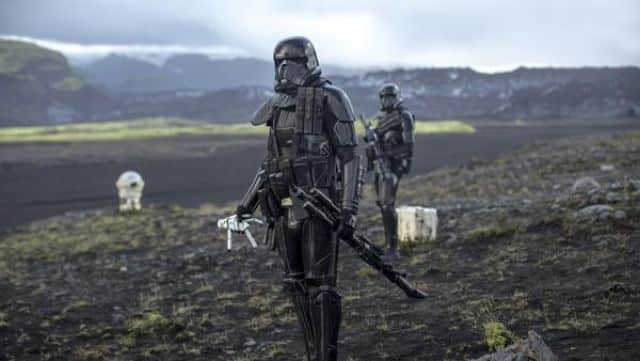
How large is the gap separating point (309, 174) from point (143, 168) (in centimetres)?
4696

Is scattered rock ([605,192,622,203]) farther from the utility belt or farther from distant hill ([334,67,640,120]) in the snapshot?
distant hill ([334,67,640,120])

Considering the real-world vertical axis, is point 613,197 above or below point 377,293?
above

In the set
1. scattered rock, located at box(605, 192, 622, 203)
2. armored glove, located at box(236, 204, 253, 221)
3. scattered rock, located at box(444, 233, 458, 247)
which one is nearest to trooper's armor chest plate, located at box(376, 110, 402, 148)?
scattered rock, located at box(444, 233, 458, 247)

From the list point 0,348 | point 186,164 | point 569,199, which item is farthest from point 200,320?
point 186,164

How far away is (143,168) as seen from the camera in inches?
2083

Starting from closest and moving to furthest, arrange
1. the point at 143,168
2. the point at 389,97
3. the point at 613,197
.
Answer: the point at 389,97 → the point at 613,197 → the point at 143,168

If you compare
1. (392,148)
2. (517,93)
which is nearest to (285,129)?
(392,148)

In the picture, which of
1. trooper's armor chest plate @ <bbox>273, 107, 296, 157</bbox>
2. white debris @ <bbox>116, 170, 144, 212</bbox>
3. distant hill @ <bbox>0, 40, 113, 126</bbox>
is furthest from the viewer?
distant hill @ <bbox>0, 40, 113, 126</bbox>

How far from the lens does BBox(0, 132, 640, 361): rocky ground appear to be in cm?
892

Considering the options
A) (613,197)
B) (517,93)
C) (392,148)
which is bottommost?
(613,197)

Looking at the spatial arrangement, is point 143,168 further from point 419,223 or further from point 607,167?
point 419,223

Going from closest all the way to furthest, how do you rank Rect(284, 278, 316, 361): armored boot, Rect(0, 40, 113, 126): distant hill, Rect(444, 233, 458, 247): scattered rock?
Rect(284, 278, 316, 361): armored boot → Rect(444, 233, 458, 247): scattered rock → Rect(0, 40, 113, 126): distant hill

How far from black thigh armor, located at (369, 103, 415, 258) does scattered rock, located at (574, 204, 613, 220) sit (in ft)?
11.1

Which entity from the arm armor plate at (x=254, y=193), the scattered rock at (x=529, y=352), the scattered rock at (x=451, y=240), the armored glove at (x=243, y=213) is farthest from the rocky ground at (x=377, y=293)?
the arm armor plate at (x=254, y=193)
